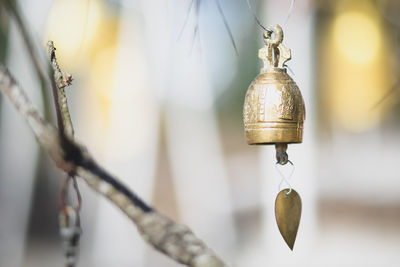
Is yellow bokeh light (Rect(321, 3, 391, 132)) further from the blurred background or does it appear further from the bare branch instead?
the bare branch

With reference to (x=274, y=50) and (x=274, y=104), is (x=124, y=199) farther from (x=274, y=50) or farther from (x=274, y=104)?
(x=274, y=50)

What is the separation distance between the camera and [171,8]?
4730 mm

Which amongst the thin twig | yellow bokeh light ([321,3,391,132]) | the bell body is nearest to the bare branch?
the thin twig

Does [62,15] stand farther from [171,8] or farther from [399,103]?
[399,103]

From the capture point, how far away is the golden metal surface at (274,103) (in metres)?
2.00

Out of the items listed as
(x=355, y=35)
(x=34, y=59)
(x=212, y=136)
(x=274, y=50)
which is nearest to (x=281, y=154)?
(x=274, y=50)

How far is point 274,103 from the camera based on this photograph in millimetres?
1998

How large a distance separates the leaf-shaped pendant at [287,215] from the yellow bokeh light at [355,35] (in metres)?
3.14

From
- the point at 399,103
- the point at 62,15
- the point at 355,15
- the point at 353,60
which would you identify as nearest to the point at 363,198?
the point at 399,103

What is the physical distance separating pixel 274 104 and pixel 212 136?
9.68 ft

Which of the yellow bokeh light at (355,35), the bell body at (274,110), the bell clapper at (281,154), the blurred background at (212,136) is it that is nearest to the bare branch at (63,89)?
the bell body at (274,110)

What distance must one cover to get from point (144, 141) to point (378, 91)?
1996 millimetres

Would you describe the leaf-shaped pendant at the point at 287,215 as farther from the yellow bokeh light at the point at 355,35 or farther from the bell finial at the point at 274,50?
the yellow bokeh light at the point at 355,35

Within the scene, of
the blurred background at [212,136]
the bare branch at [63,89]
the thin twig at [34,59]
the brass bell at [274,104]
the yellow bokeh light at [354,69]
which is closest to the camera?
the thin twig at [34,59]
